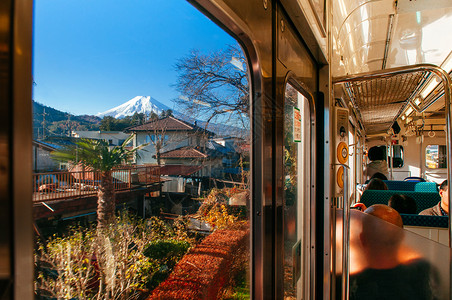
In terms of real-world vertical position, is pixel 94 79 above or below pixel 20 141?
above

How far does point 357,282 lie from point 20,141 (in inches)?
90.6

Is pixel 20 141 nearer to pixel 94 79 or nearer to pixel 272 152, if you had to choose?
pixel 94 79

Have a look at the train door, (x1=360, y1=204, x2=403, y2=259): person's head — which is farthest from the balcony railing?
(x1=360, y1=204, x2=403, y2=259): person's head

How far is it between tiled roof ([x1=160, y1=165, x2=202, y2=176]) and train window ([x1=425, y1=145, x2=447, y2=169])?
37.0 feet

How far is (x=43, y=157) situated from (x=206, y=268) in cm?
61

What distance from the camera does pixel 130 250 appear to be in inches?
23.8

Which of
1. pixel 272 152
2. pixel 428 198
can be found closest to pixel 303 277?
pixel 272 152

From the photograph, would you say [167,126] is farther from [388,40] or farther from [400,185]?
[400,185]

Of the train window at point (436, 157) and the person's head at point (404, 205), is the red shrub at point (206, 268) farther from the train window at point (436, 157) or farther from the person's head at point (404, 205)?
the train window at point (436, 157)

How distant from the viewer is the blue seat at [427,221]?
2580mm

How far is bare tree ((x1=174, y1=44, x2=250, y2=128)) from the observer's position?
2.56 feet

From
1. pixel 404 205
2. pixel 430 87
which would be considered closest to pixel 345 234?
pixel 404 205

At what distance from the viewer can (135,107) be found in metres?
0.59

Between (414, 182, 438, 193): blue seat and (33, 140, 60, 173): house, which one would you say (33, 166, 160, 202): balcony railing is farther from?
(414, 182, 438, 193): blue seat
